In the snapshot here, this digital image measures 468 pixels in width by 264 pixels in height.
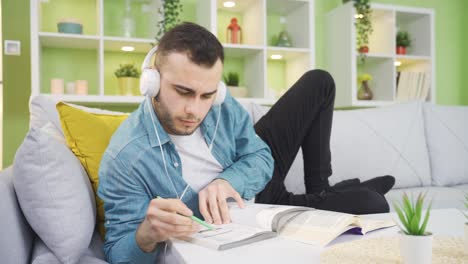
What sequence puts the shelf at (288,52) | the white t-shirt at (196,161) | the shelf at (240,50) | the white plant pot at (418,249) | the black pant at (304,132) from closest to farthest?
the white plant pot at (418,249)
the white t-shirt at (196,161)
the black pant at (304,132)
the shelf at (240,50)
the shelf at (288,52)

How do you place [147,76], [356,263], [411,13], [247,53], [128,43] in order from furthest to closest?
[411,13], [247,53], [128,43], [147,76], [356,263]

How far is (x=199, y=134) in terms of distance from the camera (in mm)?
1293

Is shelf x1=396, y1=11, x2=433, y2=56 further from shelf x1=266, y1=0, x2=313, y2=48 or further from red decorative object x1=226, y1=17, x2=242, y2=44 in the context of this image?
red decorative object x1=226, y1=17, x2=242, y2=44

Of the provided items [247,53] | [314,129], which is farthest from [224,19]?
[314,129]

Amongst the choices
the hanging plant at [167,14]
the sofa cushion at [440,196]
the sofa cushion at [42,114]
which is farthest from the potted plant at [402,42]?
the sofa cushion at [42,114]

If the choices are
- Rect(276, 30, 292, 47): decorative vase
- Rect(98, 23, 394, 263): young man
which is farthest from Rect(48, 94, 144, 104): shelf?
Rect(98, 23, 394, 263): young man

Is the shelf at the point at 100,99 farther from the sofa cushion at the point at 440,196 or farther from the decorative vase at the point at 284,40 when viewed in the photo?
the sofa cushion at the point at 440,196

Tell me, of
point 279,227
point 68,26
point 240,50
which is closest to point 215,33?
point 240,50

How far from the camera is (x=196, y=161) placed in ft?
4.08

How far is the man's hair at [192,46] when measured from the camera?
3.60ft

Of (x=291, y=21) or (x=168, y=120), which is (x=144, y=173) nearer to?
(x=168, y=120)

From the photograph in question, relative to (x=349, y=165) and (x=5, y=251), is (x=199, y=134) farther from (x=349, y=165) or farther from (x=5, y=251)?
(x=349, y=165)

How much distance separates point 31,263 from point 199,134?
0.57 m

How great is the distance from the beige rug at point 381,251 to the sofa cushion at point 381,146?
1.24m
